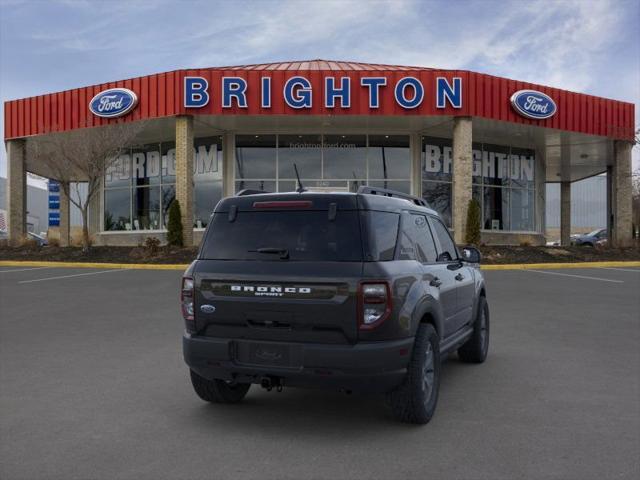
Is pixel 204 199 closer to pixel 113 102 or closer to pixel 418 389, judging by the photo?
pixel 113 102

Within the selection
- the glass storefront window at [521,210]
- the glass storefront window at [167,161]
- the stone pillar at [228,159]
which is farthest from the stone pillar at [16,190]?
the glass storefront window at [521,210]

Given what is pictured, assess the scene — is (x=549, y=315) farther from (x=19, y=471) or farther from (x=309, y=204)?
(x=19, y=471)

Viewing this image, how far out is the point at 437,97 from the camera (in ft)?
68.8

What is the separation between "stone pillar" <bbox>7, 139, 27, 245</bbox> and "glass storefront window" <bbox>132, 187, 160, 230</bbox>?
4667mm

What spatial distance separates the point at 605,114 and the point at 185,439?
25.3 meters

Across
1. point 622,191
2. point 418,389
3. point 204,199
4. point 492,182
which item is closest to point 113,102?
point 204,199

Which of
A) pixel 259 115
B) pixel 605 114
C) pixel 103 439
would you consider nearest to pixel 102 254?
pixel 259 115

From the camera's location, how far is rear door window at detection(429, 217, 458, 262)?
218 inches

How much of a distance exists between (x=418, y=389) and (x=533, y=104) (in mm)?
20443

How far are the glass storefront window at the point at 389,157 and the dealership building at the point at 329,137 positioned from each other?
1.7 inches

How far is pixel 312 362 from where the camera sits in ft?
13.1

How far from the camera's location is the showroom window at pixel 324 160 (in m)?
24.5

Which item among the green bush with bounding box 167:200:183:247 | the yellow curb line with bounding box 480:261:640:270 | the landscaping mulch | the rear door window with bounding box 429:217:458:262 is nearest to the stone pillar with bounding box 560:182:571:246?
the landscaping mulch

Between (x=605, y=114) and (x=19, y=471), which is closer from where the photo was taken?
Answer: (x=19, y=471)
